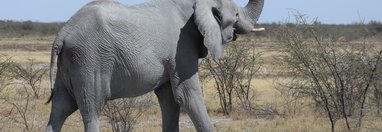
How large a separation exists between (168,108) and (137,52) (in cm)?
109

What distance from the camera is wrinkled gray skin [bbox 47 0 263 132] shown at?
6496 mm

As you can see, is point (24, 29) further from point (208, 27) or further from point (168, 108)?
point (208, 27)

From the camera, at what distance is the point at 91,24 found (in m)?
6.50

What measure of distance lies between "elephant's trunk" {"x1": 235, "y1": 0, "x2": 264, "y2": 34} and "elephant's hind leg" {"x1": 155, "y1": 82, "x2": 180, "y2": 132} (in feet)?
3.16

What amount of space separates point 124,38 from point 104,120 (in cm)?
834

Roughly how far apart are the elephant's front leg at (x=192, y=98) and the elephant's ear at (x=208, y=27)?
0.32m

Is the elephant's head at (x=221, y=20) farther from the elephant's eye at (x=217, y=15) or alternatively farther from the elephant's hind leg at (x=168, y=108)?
the elephant's hind leg at (x=168, y=108)

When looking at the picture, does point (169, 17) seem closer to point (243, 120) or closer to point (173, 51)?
point (173, 51)

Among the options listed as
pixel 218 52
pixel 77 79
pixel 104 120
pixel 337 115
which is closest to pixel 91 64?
pixel 77 79

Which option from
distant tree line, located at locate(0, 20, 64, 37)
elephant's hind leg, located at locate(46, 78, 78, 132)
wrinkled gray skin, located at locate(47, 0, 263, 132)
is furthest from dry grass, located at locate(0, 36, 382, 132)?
distant tree line, located at locate(0, 20, 64, 37)

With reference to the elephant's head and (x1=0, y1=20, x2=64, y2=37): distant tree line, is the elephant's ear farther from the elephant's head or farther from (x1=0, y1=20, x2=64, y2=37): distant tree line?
(x1=0, y1=20, x2=64, y2=37): distant tree line

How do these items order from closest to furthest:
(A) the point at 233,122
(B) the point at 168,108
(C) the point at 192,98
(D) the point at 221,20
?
(C) the point at 192,98, (D) the point at 221,20, (B) the point at 168,108, (A) the point at 233,122

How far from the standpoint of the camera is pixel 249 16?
7.77 metres

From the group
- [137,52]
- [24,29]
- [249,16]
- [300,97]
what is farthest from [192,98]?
[24,29]
